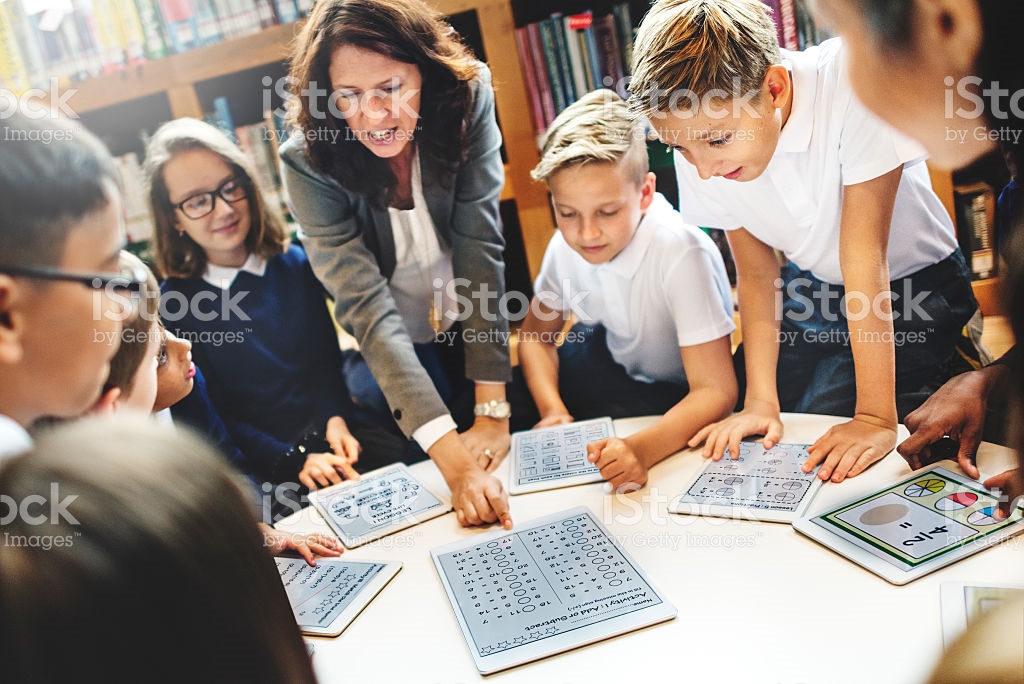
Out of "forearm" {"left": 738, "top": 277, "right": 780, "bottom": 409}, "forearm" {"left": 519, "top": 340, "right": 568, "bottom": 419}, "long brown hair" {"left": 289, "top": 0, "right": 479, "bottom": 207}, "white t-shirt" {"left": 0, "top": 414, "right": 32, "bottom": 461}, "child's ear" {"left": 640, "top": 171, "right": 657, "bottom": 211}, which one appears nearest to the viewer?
"white t-shirt" {"left": 0, "top": 414, "right": 32, "bottom": 461}

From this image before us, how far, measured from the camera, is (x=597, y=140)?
147 centimetres

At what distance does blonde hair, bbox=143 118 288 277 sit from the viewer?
5.74 ft

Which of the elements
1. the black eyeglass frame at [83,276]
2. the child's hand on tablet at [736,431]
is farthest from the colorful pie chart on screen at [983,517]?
the black eyeglass frame at [83,276]

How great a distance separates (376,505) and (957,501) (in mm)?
823

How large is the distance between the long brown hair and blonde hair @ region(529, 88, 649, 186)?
0.60ft

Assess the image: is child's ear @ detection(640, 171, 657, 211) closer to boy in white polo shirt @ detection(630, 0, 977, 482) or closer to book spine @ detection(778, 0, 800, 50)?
boy in white polo shirt @ detection(630, 0, 977, 482)

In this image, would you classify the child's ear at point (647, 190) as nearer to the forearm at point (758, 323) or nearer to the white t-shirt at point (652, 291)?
the white t-shirt at point (652, 291)

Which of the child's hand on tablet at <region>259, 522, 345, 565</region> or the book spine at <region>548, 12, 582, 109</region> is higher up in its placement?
the book spine at <region>548, 12, 582, 109</region>

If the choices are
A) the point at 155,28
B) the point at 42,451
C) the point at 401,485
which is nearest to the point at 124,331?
the point at 42,451

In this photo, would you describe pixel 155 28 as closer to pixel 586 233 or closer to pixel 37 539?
pixel 586 233

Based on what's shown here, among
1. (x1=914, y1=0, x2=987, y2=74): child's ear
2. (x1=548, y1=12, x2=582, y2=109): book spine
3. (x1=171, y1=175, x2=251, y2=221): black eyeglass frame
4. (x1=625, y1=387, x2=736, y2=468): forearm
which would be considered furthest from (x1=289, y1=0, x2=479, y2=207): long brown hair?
(x1=914, y1=0, x2=987, y2=74): child's ear

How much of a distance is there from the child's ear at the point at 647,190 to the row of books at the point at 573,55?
37cm

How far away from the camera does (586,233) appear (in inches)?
59.2

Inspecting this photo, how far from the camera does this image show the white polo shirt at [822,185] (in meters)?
1.20
